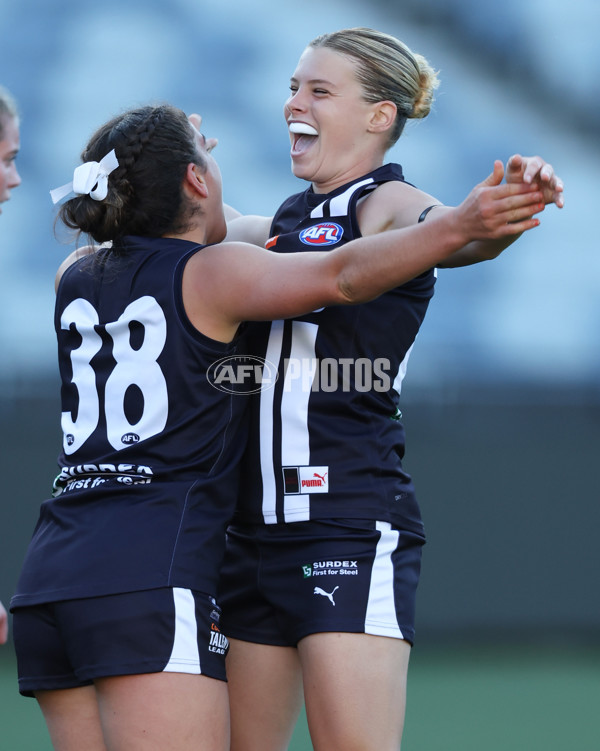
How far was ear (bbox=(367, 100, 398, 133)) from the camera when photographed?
2650 millimetres

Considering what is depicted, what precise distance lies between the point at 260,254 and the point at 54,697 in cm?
100

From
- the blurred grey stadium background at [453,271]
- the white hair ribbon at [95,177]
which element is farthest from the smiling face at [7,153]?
the blurred grey stadium background at [453,271]

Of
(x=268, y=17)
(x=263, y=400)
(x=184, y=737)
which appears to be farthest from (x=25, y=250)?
(x=184, y=737)

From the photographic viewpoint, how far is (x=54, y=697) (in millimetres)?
2117

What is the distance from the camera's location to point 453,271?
6543 millimetres

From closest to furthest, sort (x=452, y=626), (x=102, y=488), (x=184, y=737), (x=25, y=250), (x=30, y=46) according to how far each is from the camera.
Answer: (x=184, y=737) < (x=102, y=488) < (x=452, y=626) < (x=25, y=250) < (x=30, y=46)

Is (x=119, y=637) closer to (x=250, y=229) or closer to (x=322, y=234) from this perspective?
(x=322, y=234)

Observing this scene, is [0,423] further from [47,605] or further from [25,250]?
[47,605]

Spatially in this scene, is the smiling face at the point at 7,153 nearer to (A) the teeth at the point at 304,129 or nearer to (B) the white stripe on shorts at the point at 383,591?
(A) the teeth at the point at 304,129

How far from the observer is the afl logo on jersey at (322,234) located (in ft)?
7.97

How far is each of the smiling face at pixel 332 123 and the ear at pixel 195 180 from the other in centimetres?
44

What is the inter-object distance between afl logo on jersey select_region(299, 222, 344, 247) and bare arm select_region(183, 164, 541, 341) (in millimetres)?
302

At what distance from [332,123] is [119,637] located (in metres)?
1.39

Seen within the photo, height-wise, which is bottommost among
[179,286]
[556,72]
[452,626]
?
[452,626]
